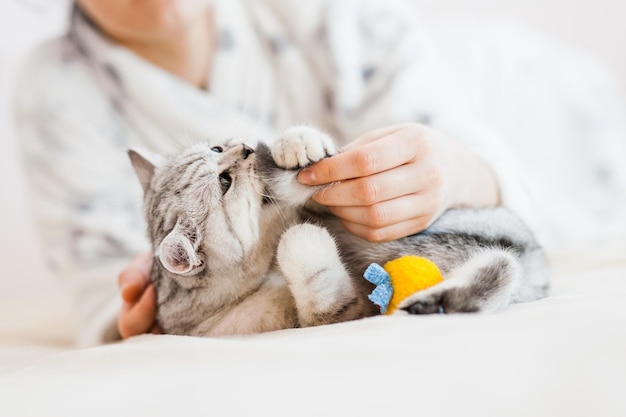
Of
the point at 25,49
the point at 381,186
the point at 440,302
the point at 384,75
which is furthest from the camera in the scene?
the point at 25,49

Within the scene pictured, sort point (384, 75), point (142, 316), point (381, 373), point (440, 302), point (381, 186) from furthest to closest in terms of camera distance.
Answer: point (384, 75)
point (142, 316)
point (381, 186)
point (440, 302)
point (381, 373)

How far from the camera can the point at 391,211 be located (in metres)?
0.86

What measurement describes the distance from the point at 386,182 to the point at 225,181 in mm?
252

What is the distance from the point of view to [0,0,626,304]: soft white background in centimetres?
222

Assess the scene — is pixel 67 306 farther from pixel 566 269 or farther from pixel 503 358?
pixel 503 358

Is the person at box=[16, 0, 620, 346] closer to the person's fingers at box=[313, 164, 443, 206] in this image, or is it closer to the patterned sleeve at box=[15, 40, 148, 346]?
the patterned sleeve at box=[15, 40, 148, 346]

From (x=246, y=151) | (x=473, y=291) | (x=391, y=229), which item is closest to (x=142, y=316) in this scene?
(x=246, y=151)

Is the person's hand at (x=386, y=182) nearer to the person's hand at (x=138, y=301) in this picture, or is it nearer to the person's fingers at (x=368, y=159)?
the person's fingers at (x=368, y=159)

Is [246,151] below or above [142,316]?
above

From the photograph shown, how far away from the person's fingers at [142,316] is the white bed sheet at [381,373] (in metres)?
0.32

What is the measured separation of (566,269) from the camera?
1.23 m

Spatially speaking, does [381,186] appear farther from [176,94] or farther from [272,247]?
[176,94]

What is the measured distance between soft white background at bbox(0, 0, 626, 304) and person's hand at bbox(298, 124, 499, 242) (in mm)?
1482

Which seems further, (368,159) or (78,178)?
(78,178)
